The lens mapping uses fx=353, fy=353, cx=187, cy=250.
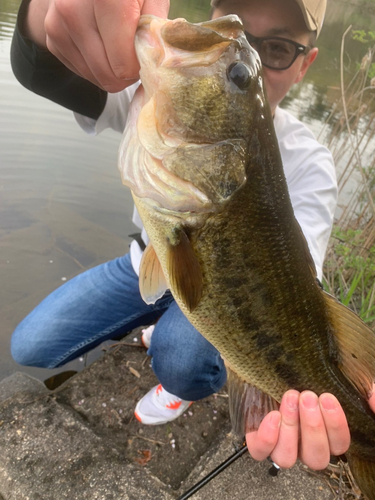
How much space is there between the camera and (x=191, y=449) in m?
2.13

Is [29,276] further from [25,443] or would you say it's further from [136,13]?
[136,13]

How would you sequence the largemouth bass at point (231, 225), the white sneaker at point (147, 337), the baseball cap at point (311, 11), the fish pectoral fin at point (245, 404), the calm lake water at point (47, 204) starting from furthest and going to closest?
the calm lake water at point (47, 204)
the white sneaker at point (147, 337)
the baseball cap at point (311, 11)
the fish pectoral fin at point (245, 404)
the largemouth bass at point (231, 225)

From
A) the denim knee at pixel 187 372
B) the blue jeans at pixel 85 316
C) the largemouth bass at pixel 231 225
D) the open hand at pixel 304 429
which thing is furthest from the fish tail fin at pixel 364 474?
the blue jeans at pixel 85 316

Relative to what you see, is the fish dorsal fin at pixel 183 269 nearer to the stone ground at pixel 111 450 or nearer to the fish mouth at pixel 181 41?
the fish mouth at pixel 181 41

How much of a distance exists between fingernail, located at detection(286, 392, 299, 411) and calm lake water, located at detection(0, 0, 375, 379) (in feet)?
7.05

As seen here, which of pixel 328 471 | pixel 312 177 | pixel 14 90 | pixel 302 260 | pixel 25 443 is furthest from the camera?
pixel 14 90

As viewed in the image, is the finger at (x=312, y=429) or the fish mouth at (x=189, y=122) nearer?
the fish mouth at (x=189, y=122)

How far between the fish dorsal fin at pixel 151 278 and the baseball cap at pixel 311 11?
1.70 m

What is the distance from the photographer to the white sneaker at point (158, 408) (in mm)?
2178

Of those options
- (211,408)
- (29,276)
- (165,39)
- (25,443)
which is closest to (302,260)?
(165,39)

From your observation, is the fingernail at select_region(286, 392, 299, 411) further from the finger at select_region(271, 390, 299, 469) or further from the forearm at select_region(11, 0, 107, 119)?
the forearm at select_region(11, 0, 107, 119)

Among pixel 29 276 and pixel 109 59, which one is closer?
pixel 109 59

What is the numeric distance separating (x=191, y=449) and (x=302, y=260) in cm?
146

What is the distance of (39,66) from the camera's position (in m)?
1.50
